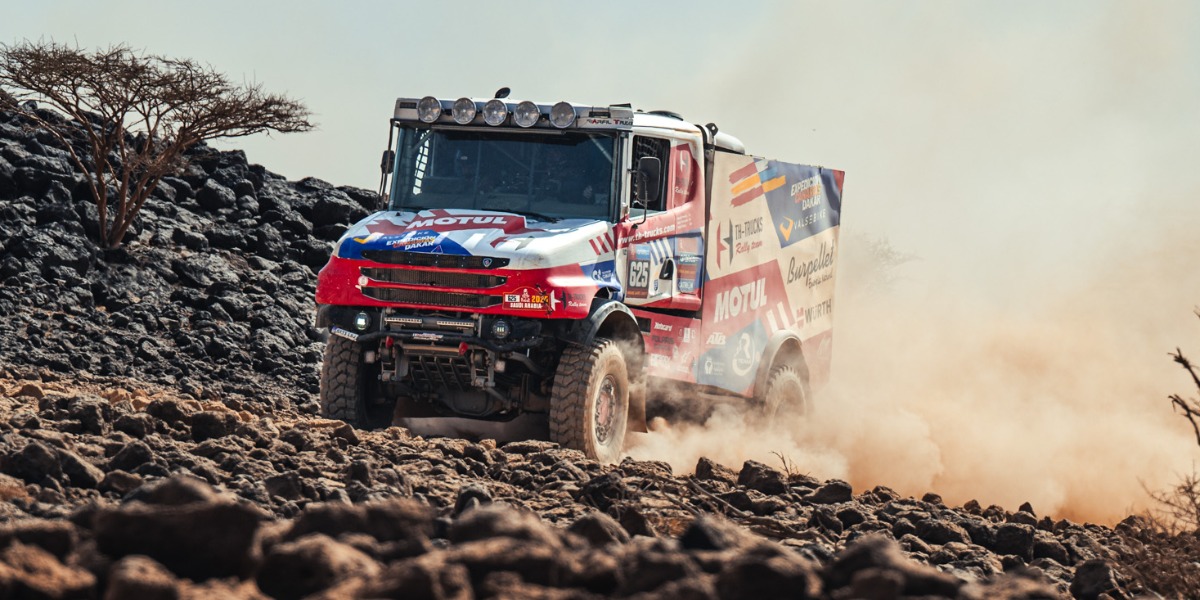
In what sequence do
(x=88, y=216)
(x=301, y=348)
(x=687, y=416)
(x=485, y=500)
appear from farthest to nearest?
1. (x=88, y=216)
2. (x=301, y=348)
3. (x=687, y=416)
4. (x=485, y=500)

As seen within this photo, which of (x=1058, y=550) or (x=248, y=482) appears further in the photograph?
(x=1058, y=550)

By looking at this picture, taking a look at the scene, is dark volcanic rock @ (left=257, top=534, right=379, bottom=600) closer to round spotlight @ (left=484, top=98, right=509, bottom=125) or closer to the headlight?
the headlight

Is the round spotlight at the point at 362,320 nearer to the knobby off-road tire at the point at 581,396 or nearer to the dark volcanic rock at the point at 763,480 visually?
the knobby off-road tire at the point at 581,396

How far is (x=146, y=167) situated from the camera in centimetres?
2816

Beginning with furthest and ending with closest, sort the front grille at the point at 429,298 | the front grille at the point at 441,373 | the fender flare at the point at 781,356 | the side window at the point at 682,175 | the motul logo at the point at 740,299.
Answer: the fender flare at the point at 781,356
the motul logo at the point at 740,299
the side window at the point at 682,175
the front grille at the point at 441,373
the front grille at the point at 429,298

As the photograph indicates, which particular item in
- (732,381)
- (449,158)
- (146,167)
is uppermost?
(146,167)

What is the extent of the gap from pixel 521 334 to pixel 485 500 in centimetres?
368

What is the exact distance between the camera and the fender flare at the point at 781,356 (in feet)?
48.4

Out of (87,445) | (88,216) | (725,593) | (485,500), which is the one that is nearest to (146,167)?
(88,216)

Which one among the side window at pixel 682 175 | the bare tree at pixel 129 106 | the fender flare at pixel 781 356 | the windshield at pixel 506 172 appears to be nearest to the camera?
the windshield at pixel 506 172

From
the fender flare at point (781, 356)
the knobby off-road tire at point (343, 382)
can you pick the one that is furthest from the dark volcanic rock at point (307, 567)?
the fender flare at point (781, 356)

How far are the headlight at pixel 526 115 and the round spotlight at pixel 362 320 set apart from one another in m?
1.91

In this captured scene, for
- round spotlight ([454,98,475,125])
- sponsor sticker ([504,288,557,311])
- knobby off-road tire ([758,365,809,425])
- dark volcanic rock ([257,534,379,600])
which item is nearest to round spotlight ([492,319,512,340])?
sponsor sticker ([504,288,557,311])

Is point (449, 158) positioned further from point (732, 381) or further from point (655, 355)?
point (732, 381)
